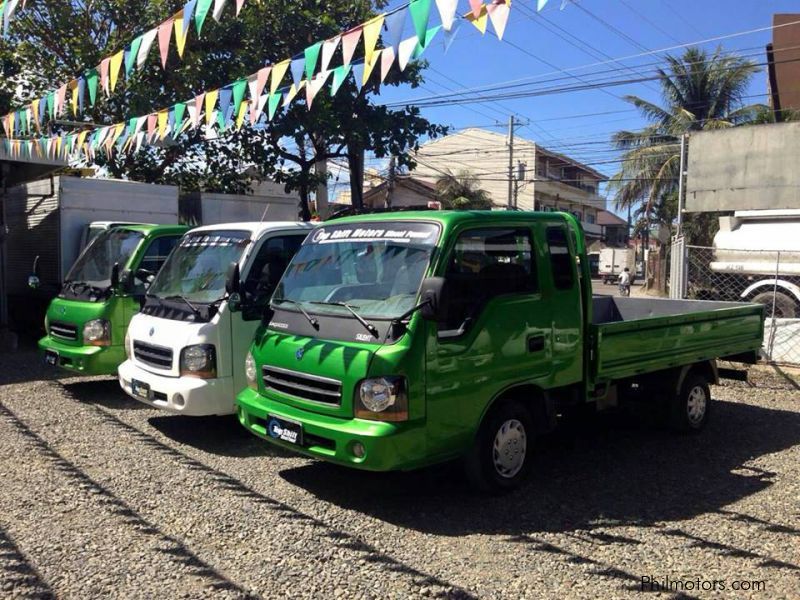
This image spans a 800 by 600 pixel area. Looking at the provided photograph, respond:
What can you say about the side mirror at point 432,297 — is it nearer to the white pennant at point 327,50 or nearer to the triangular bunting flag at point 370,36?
the triangular bunting flag at point 370,36

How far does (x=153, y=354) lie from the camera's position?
6480 mm

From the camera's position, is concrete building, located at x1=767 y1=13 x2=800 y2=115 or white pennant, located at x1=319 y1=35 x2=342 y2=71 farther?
concrete building, located at x1=767 y1=13 x2=800 y2=115

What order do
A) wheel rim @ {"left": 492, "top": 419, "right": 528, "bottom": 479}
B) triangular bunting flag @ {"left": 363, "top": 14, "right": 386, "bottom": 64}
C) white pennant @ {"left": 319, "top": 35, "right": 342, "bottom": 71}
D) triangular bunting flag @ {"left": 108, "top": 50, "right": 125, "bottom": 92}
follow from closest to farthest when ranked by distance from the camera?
1. wheel rim @ {"left": 492, "top": 419, "right": 528, "bottom": 479}
2. triangular bunting flag @ {"left": 363, "top": 14, "right": 386, "bottom": 64}
3. white pennant @ {"left": 319, "top": 35, "right": 342, "bottom": 71}
4. triangular bunting flag @ {"left": 108, "top": 50, "right": 125, "bottom": 92}

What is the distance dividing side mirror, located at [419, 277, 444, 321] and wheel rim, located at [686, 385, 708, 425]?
3.56m

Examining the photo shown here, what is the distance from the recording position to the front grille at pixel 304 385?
183 inches

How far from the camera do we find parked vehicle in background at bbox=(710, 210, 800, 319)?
12023 mm

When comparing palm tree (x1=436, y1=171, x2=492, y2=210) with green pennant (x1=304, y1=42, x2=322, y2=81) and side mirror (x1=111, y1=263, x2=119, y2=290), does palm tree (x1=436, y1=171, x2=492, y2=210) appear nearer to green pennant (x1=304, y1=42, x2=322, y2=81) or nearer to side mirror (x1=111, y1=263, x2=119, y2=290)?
side mirror (x1=111, y1=263, x2=119, y2=290)

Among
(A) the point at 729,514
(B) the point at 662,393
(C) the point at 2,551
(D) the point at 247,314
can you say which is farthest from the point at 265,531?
(B) the point at 662,393

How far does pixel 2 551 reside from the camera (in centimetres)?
421

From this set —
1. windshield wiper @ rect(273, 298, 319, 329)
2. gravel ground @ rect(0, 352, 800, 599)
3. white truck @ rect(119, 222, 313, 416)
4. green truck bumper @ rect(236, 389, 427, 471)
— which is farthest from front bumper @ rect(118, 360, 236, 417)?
green truck bumper @ rect(236, 389, 427, 471)

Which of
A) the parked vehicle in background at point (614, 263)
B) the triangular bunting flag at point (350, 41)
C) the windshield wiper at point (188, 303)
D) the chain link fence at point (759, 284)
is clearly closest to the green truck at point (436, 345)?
the windshield wiper at point (188, 303)

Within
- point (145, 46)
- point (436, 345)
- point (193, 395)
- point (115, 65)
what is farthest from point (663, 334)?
point (115, 65)
